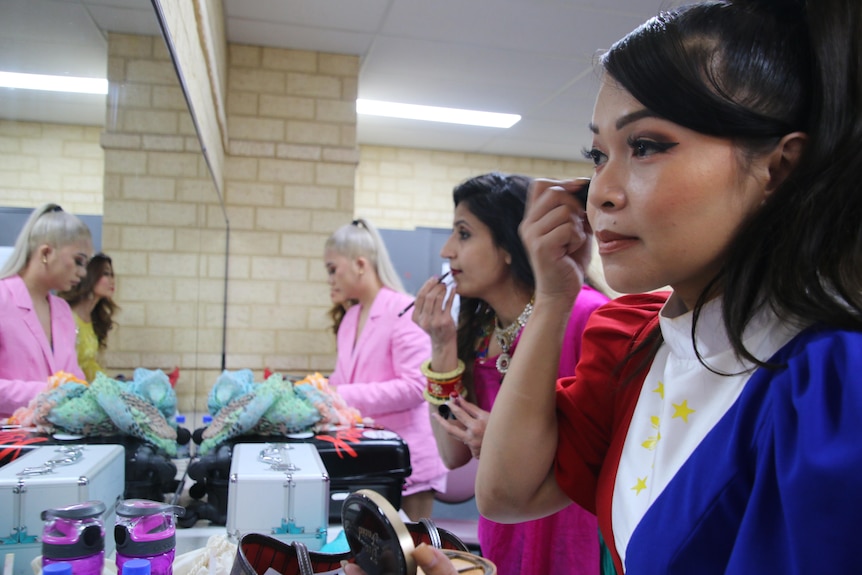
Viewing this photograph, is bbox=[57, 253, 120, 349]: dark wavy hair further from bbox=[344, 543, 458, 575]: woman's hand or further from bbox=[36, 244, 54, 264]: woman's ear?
bbox=[344, 543, 458, 575]: woman's hand

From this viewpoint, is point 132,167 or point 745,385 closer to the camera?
point 745,385

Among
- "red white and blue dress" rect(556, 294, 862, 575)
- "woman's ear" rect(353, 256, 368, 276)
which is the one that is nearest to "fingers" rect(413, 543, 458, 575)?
"red white and blue dress" rect(556, 294, 862, 575)

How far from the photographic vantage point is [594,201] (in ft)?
2.32

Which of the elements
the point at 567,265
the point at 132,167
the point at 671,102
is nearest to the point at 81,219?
the point at 132,167

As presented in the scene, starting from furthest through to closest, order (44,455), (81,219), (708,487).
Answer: (81,219)
(44,455)
(708,487)

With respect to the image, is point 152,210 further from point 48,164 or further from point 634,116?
point 634,116

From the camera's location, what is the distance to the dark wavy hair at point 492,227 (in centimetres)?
171

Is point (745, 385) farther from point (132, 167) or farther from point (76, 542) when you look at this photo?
point (132, 167)

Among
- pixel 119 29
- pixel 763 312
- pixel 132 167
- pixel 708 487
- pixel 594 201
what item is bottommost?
pixel 708 487

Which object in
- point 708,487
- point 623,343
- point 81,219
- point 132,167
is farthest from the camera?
point 132,167

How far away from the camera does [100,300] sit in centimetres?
129

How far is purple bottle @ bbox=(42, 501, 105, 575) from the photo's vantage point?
0.73 meters

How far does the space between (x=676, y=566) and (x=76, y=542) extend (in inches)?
26.2

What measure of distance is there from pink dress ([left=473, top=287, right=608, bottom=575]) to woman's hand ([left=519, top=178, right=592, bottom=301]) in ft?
1.21
